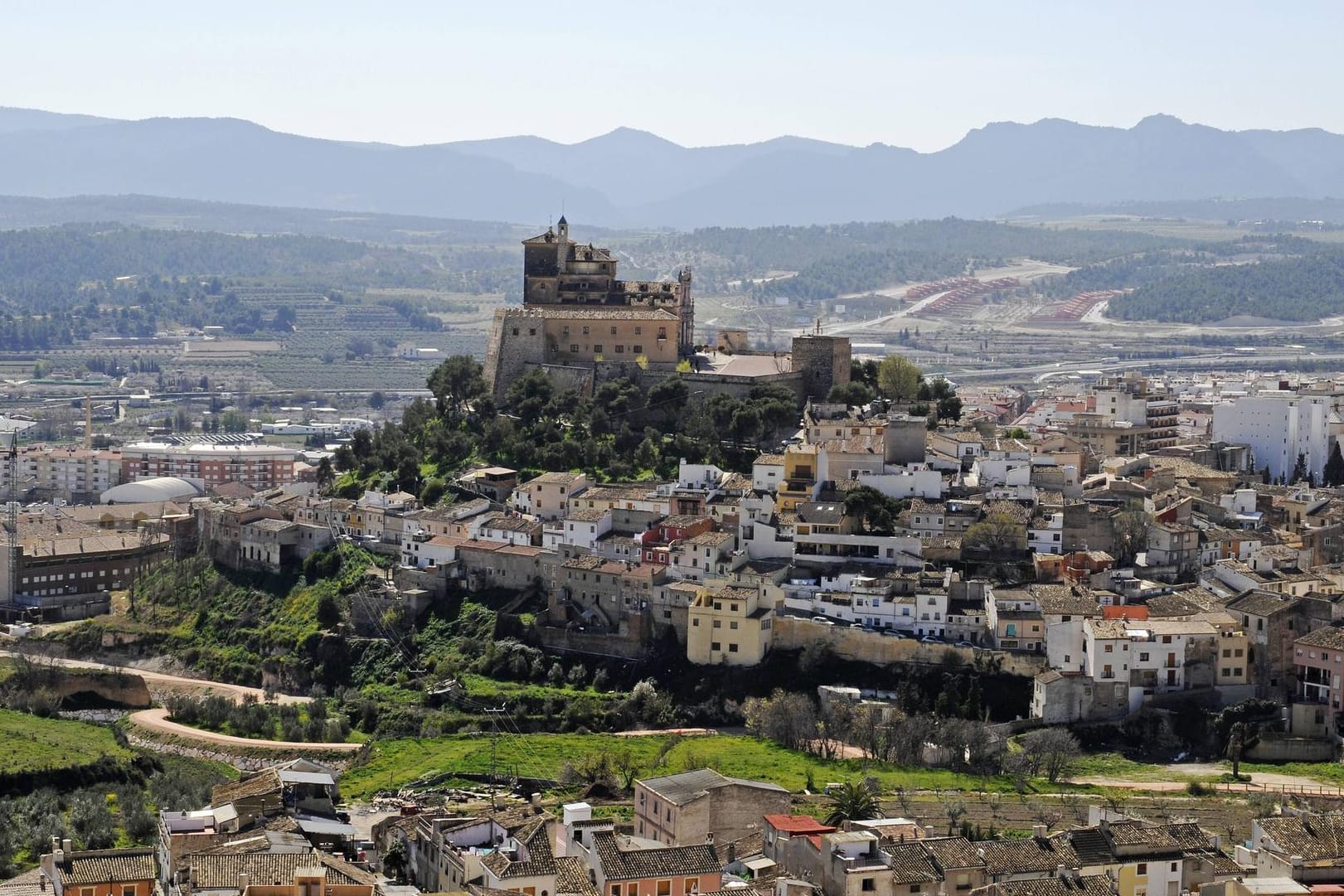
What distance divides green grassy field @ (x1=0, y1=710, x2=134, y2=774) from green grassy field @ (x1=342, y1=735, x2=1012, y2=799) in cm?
434

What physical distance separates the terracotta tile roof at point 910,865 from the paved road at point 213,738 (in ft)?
47.3

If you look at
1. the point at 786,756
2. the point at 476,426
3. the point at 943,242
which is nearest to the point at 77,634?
the point at 476,426

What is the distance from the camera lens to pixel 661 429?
166ft

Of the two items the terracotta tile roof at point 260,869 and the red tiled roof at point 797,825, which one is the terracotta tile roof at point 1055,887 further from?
the terracotta tile roof at point 260,869

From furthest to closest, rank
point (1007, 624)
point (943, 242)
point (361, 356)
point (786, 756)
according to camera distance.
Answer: point (943, 242) < point (361, 356) < point (1007, 624) < point (786, 756)

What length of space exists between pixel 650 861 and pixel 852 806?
489 centimetres

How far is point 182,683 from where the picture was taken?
145 feet

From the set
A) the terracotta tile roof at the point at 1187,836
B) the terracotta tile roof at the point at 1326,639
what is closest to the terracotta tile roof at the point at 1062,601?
the terracotta tile roof at the point at 1326,639

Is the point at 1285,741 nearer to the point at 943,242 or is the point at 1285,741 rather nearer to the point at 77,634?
the point at 77,634

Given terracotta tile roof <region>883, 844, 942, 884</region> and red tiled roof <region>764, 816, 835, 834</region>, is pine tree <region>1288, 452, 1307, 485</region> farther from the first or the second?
terracotta tile roof <region>883, 844, 942, 884</region>

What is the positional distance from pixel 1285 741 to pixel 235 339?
351ft

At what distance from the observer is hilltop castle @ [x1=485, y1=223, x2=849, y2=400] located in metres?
52.4

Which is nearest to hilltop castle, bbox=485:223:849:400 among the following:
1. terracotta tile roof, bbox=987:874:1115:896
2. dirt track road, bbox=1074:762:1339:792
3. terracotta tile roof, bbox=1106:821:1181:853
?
dirt track road, bbox=1074:762:1339:792

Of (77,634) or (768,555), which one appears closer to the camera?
(768,555)
